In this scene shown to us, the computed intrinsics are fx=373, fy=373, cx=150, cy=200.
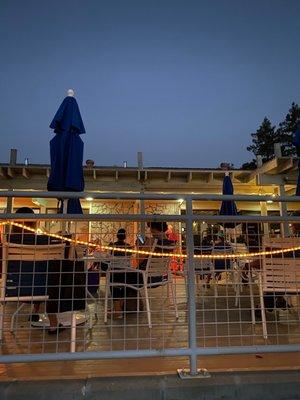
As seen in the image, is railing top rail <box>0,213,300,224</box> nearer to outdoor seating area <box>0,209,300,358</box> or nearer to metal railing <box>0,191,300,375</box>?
metal railing <box>0,191,300,375</box>

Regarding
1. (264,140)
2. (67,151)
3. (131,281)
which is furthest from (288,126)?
(67,151)

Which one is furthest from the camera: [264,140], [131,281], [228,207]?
[264,140]

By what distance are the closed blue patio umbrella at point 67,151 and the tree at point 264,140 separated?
46.1 metres

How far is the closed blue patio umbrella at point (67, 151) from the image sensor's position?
459 centimetres

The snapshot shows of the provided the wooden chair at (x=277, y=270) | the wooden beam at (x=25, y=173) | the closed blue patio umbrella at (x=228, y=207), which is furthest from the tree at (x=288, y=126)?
the wooden chair at (x=277, y=270)

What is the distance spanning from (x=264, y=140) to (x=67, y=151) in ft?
158

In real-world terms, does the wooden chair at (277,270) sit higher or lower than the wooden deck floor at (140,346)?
higher

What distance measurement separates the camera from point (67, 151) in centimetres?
475

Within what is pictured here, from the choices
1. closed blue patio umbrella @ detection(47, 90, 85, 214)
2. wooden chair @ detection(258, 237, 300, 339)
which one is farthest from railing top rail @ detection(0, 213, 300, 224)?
closed blue patio umbrella @ detection(47, 90, 85, 214)

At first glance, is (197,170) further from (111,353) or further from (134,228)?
(111,353)

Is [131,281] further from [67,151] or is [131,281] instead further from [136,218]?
[136,218]

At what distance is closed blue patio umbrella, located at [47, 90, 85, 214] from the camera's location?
4590 mm

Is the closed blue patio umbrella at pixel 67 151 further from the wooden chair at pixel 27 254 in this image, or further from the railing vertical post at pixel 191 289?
the railing vertical post at pixel 191 289

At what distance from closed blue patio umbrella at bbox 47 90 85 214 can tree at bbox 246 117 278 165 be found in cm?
4611
